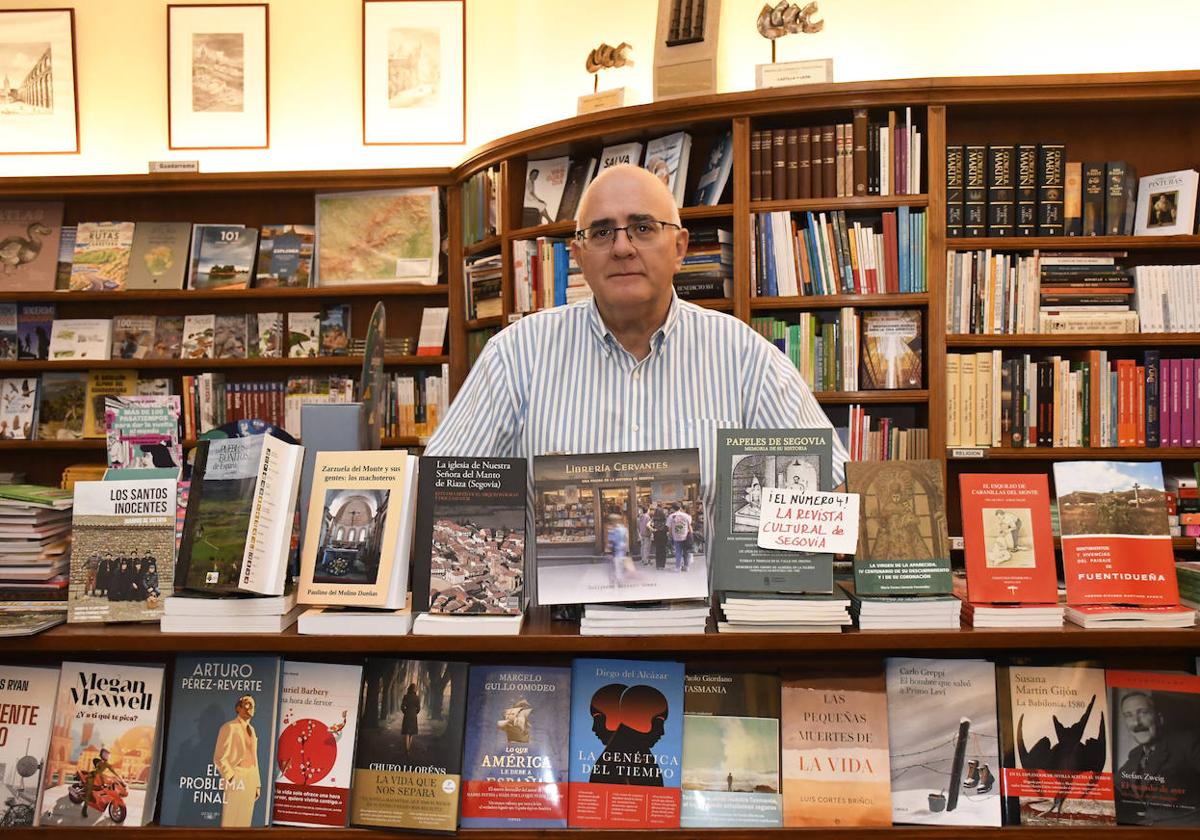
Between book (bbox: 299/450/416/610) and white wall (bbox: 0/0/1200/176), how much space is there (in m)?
3.30

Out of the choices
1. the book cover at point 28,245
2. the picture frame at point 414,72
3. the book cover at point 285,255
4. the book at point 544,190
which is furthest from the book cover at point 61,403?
the book at point 544,190

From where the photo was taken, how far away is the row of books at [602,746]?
142 centimetres

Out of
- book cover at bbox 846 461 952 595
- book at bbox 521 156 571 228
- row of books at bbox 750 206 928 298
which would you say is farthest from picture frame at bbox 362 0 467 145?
book cover at bbox 846 461 952 595

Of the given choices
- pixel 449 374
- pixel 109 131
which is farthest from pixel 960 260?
pixel 109 131

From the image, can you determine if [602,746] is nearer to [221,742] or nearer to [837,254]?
[221,742]

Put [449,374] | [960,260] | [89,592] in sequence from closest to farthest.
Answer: [89,592], [960,260], [449,374]

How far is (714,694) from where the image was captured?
1484 mm

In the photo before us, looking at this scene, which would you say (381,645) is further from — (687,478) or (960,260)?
(960,260)

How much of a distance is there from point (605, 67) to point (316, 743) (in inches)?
132

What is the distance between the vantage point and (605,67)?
4031 millimetres

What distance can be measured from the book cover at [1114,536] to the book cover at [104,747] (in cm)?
151

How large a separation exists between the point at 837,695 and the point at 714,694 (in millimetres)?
199

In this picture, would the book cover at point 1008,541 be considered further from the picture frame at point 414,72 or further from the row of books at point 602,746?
the picture frame at point 414,72

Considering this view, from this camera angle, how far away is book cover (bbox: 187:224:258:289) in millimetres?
4469
